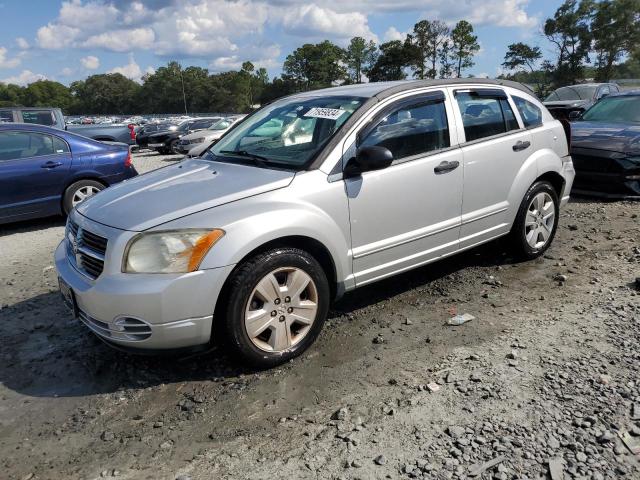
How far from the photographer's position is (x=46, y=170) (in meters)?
7.41

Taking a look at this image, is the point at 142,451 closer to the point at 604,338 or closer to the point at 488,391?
the point at 488,391

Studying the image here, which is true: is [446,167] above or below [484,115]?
below

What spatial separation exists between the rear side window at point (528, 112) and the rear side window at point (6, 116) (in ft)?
39.4

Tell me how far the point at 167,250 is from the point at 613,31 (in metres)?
65.2

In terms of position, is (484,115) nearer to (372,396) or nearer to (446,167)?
(446,167)

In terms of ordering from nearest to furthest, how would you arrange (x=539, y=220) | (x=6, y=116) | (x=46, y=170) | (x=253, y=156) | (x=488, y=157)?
1. (x=253, y=156)
2. (x=488, y=157)
3. (x=539, y=220)
4. (x=46, y=170)
5. (x=6, y=116)

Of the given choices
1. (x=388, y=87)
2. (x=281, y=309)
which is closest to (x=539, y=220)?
(x=388, y=87)

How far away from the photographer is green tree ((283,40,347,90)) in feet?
330

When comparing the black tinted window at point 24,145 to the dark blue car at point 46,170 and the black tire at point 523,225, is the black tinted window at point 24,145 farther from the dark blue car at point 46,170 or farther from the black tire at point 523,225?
the black tire at point 523,225

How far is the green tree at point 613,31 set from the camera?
5388cm

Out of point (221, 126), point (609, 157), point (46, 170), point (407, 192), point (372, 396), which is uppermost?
point (407, 192)

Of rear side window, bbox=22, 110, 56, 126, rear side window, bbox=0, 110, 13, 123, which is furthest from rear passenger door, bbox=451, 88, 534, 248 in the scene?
rear side window, bbox=0, 110, 13, 123

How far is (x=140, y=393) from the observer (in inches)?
128

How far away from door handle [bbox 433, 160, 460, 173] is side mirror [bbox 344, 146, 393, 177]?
2.03ft
